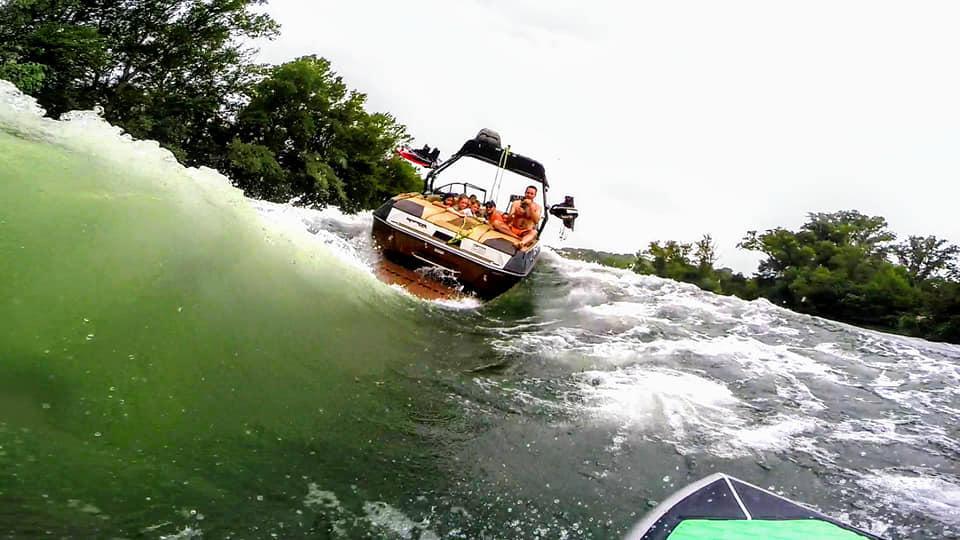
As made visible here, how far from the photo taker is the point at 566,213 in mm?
13062

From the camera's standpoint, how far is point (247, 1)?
869 inches

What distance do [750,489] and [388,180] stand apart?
86.6 feet

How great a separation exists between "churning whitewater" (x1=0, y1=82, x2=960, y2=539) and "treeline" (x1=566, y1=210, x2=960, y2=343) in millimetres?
24889

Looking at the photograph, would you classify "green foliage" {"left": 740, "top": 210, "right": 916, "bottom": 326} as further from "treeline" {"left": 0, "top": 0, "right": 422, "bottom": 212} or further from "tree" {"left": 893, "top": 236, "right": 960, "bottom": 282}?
Answer: "treeline" {"left": 0, "top": 0, "right": 422, "bottom": 212}

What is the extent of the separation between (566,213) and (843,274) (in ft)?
113

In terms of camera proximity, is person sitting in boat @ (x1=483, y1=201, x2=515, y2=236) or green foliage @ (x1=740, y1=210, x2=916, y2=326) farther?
green foliage @ (x1=740, y1=210, x2=916, y2=326)

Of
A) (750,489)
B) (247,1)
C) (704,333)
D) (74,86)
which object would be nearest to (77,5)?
(74,86)

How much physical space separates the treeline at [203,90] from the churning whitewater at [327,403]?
7.16m

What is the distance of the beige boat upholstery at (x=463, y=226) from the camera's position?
11.0 m

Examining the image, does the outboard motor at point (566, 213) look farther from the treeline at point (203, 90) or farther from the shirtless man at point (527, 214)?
the treeline at point (203, 90)

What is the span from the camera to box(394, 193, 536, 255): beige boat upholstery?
36.2ft

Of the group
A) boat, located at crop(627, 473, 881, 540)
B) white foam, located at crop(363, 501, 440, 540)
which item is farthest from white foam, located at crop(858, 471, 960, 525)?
white foam, located at crop(363, 501, 440, 540)

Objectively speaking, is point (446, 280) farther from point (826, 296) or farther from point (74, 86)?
point (826, 296)

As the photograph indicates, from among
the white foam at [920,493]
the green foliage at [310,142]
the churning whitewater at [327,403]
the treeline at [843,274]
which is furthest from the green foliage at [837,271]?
the white foam at [920,493]
